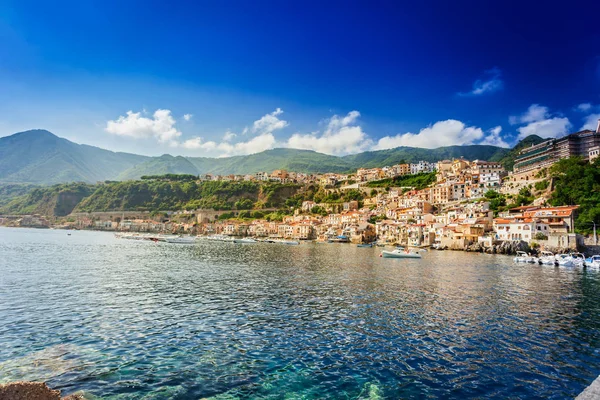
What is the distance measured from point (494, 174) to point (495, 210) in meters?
22.8

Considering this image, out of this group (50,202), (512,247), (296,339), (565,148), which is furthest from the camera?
(50,202)

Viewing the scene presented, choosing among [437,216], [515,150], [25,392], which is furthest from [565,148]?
[25,392]

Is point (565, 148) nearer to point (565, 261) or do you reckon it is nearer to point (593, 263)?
point (565, 261)

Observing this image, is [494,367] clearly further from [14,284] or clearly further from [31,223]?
[31,223]

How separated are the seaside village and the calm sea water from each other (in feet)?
111

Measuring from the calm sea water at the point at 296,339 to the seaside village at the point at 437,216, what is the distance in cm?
3391

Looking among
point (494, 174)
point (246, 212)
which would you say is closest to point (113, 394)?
point (494, 174)

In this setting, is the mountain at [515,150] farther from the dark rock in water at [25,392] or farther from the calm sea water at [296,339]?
the dark rock in water at [25,392]

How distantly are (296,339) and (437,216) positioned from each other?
236 feet

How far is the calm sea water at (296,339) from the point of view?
8750 mm

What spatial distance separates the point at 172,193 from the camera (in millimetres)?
168875

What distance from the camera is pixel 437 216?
255 feet

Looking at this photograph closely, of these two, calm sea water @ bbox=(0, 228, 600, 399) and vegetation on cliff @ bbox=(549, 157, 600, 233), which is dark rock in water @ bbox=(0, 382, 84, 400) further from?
vegetation on cliff @ bbox=(549, 157, 600, 233)

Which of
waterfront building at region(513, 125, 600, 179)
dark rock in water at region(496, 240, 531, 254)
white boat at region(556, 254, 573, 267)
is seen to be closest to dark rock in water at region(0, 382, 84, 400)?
white boat at region(556, 254, 573, 267)
